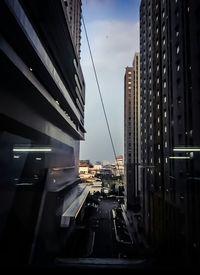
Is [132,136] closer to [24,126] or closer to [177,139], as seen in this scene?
[177,139]

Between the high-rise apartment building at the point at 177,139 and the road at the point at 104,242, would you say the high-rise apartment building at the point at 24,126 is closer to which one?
the road at the point at 104,242

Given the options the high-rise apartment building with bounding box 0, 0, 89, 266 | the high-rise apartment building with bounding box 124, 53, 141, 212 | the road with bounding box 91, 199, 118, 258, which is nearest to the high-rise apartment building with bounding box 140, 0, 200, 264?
the road with bounding box 91, 199, 118, 258

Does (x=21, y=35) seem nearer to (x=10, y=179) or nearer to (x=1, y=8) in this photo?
(x=1, y=8)

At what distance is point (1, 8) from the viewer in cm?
244

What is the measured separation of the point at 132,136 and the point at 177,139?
1160 cm

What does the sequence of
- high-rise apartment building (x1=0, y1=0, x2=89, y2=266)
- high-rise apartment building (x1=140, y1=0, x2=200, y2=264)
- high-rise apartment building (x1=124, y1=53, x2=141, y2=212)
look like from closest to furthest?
high-rise apartment building (x1=0, y1=0, x2=89, y2=266) < high-rise apartment building (x1=140, y1=0, x2=200, y2=264) < high-rise apartment building (x1=124, y1=53, x2=141, y2=212)

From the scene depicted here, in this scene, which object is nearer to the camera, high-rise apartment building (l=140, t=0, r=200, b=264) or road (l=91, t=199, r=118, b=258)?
high-rise apartment building (l=140, t=0, r=200, b=264)

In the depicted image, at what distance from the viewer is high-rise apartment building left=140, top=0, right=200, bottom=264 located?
3989 mm

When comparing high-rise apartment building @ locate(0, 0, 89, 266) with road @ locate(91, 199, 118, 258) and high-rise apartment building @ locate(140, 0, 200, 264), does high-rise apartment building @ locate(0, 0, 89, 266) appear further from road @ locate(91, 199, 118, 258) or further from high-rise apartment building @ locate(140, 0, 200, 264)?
high-rise apartment building @ locate(140, 0, 200, 264)

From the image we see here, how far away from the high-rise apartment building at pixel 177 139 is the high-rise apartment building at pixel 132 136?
475 cm

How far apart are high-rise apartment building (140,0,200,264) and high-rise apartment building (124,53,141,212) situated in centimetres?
475

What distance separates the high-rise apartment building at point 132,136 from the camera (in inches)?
528

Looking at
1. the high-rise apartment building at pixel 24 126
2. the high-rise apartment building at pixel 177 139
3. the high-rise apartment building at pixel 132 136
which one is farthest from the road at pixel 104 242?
the high-rise apartment building at pixel 132 136

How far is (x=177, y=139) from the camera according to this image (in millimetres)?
5320
